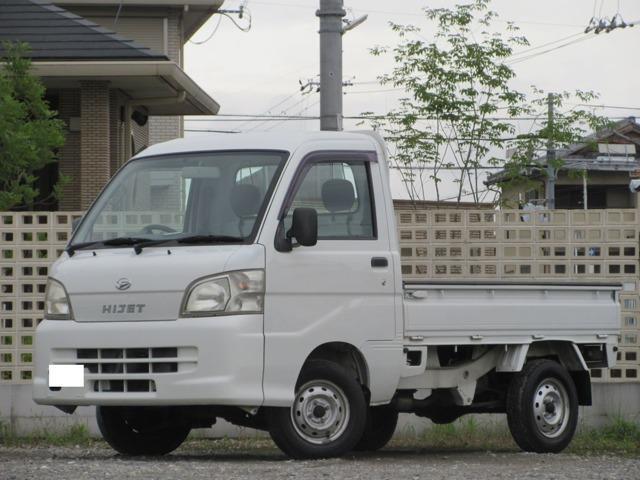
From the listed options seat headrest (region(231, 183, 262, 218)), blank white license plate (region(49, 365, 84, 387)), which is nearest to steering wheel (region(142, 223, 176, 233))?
seat headrest (region(231, 183, 262, 218))

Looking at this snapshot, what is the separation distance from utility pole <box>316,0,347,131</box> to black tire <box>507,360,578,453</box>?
14.6 ft

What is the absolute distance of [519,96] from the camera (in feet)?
74.2

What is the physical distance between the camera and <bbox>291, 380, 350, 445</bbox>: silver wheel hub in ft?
32.0

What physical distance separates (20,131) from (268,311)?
33.6ft

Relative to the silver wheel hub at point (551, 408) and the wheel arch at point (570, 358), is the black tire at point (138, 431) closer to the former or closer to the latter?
the silver wheel hub at point (551, 408)

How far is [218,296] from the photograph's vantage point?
9.37m

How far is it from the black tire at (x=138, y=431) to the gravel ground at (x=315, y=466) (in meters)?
0.14

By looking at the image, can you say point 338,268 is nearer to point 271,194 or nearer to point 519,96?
point 271,194

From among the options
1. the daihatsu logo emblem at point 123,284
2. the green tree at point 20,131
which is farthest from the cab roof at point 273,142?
the green tree at point 20,131

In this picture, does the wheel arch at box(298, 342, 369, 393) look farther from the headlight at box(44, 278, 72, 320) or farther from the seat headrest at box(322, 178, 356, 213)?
the headlight at box(44, 278, 72, 320)

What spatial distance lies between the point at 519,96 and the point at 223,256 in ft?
45.6

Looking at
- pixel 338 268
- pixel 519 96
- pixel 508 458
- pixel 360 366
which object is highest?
pixel 519 96

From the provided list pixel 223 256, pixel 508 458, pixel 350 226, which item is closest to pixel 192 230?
pixel 223 256

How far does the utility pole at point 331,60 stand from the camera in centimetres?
1489
